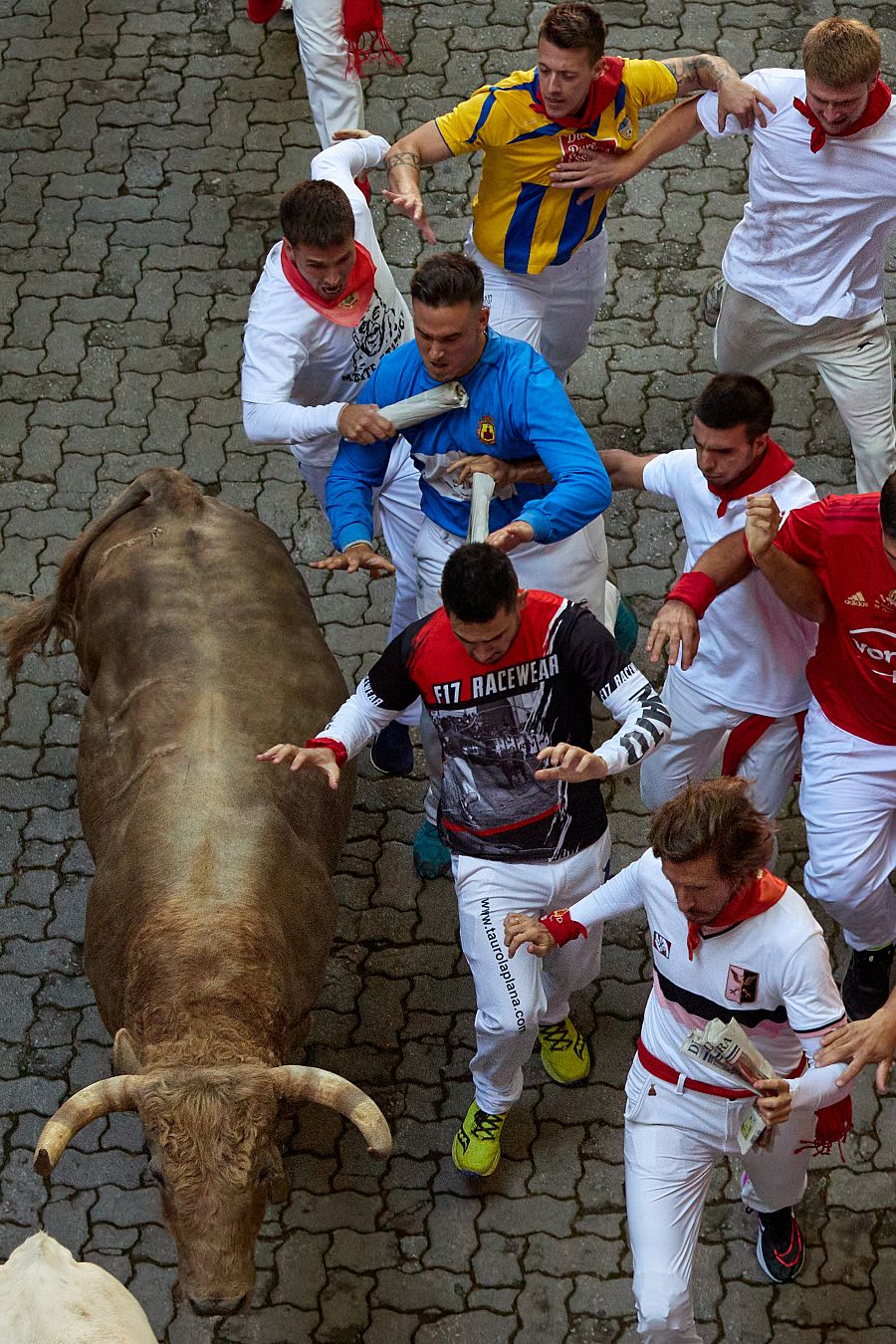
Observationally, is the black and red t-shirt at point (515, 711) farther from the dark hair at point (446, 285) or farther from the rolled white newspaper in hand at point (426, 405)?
the dark hair at point (446, 285)

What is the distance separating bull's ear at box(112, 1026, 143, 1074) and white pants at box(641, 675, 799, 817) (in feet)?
7.37

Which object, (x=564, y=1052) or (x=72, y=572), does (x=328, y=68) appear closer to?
(x=72, y=572)

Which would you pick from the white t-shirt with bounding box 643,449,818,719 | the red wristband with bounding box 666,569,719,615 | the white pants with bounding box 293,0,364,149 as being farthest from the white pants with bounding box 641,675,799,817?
the white pants with bounding box 293,0,364,149

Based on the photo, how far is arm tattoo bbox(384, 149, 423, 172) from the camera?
7211 mm

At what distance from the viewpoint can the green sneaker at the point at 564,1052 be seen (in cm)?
635

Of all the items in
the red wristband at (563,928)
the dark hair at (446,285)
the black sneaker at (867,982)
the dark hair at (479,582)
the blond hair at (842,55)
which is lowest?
the black sneaker at (867,982)

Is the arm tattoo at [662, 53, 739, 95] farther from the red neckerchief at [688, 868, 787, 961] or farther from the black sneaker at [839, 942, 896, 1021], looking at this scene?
the red neckerchief at [688, 868, 787, 961]

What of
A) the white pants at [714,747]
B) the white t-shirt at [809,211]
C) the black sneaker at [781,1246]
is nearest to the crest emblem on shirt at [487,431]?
the white pants at [714,747]

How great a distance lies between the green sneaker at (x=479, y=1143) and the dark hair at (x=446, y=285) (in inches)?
119

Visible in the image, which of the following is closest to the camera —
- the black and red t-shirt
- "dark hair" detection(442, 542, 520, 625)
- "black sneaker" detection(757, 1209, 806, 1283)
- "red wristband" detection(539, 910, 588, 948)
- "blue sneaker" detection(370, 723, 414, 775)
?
"dark hair" detection(442, 542, 520, 625)

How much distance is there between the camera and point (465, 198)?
977cm

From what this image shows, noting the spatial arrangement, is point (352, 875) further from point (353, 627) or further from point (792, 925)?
point (792, 925)

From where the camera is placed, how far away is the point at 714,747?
21.1 feet

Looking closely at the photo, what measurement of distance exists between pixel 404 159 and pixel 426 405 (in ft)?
5.81
